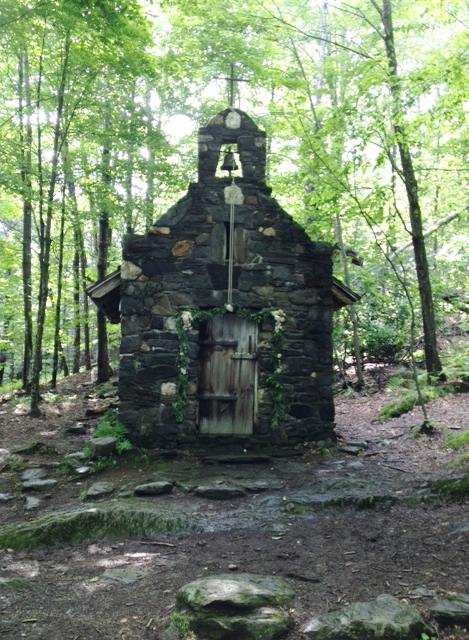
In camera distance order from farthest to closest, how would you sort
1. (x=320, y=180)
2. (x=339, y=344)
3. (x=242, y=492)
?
1. (x=339, y=344)
2. (x=320, y=180)
3. (x=242, y=492)

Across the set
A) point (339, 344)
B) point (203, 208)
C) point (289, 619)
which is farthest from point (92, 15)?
point (339, 344)

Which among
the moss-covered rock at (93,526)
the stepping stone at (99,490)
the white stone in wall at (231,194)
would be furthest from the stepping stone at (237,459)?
the white stone in wall at (231,194)

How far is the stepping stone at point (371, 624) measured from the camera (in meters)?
3.31

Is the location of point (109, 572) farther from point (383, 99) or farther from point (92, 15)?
point (383, 99)

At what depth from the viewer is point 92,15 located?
23.2ft

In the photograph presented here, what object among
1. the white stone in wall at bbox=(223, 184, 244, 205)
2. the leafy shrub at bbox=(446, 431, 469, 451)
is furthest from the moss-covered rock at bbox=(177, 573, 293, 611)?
the white stone in wall at bbox=(223, 184, 244, 205)

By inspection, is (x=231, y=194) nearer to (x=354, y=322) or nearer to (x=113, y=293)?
(x=113, y=293)

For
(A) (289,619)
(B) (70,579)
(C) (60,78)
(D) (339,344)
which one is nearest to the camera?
(A) (289,619)

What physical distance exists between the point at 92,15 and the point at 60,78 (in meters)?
5.13

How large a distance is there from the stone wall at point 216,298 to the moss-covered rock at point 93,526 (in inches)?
101

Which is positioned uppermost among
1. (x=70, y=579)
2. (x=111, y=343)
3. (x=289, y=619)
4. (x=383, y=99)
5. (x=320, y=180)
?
(x=383, y=99)

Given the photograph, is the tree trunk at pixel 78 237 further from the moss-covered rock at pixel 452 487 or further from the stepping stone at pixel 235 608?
the stepping stone at pixel 235 608

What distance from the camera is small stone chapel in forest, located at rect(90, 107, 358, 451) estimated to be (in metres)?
8.66

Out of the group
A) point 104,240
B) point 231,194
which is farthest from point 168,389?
point 104,240
